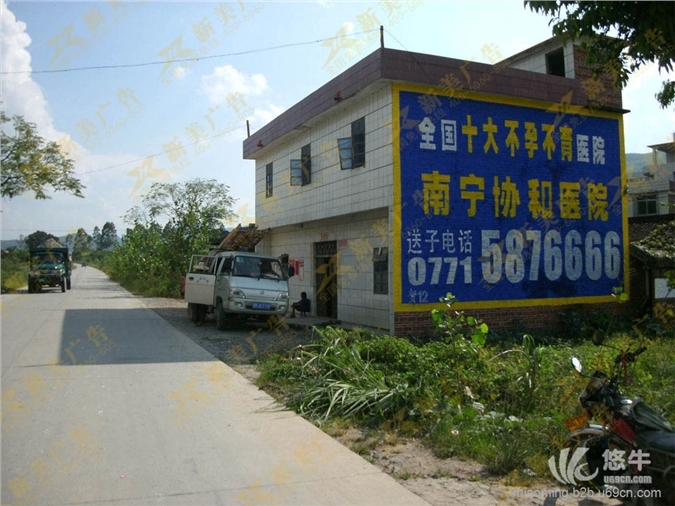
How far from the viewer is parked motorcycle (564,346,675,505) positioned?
156 inches

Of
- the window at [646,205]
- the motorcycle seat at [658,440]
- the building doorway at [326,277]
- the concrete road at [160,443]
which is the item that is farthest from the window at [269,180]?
the window at [646,205]

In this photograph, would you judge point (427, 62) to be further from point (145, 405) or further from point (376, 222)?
point (145, 405)

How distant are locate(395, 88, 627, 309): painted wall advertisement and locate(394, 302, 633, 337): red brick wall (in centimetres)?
19

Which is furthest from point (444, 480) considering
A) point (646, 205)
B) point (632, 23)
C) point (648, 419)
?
point (646, 205)

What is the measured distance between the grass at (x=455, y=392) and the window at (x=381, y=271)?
3935mm

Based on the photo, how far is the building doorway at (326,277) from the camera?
52.9 ft

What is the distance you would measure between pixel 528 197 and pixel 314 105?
6.01m

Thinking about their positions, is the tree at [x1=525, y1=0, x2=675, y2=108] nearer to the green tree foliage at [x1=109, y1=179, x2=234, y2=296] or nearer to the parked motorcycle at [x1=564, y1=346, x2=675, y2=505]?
the parked motorcycle at [x1=564, y1=346, x2=675, y2=505]

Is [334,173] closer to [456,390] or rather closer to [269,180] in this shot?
[269,180]

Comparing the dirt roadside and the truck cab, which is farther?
the truck cab

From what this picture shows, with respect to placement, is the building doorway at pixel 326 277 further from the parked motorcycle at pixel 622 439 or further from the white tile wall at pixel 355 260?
the parked motorcycle at pixel 622 439

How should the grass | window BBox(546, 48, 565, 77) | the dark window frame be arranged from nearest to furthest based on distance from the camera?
the grass, window BBox(546, 48, 565, 77), the dark window frame

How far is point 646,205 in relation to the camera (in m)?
33.6

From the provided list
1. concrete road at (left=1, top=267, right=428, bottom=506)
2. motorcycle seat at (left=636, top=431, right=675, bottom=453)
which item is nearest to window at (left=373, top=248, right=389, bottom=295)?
concrete road at (left=1, top=267, right=428, bottom=506)
